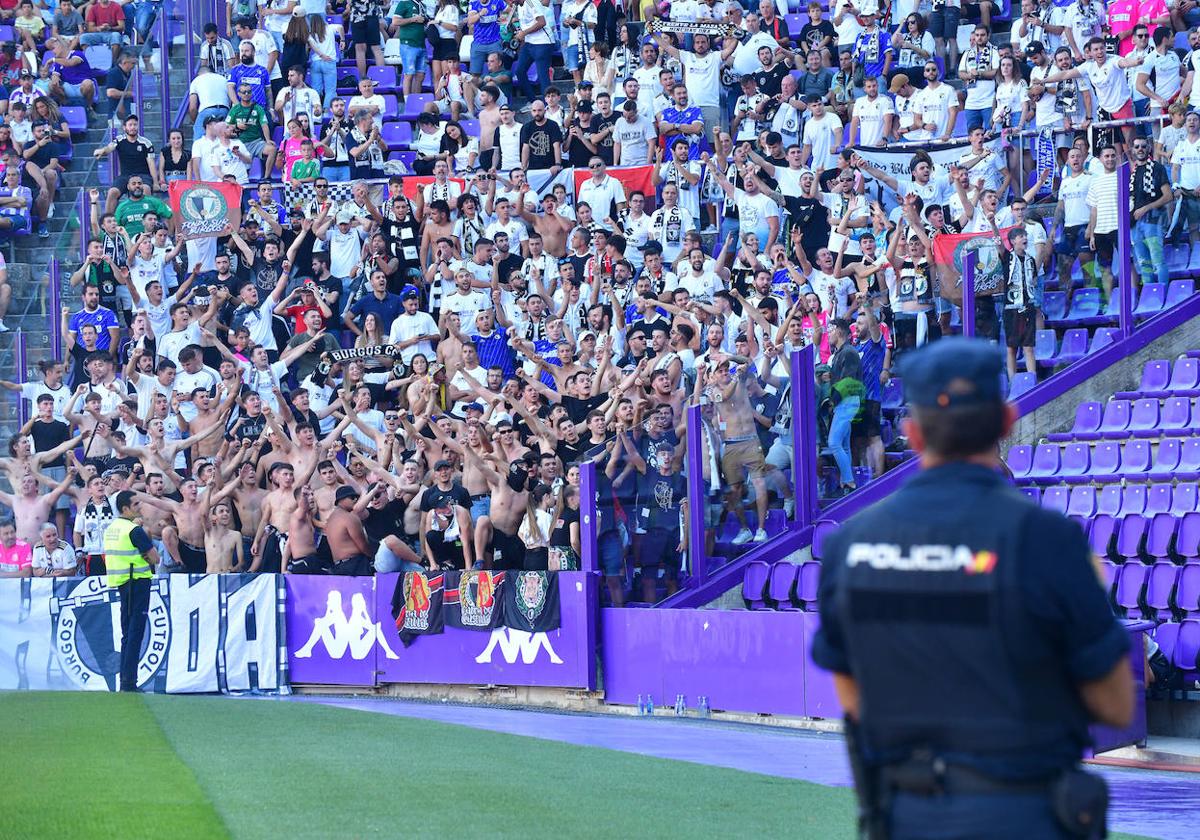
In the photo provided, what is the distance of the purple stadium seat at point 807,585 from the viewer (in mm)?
16312

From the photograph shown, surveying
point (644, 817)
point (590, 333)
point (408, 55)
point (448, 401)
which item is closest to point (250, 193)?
point (408, 55)

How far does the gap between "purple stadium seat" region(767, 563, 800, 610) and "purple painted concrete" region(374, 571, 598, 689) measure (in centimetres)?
164

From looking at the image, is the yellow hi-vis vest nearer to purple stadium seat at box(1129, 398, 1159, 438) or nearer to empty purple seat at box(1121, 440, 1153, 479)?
empty purple seat at box(1121, 440, 1153, 479)

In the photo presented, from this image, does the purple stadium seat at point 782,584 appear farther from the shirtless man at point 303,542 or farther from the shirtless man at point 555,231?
the shirtless man at point 555,231

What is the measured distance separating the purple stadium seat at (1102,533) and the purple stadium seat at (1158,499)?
0.30 metres

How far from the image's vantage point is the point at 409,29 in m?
25.7

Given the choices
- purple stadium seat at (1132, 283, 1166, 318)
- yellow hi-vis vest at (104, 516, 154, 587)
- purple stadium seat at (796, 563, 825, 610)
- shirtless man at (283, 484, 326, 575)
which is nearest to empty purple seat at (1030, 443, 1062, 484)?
purple stadium seat at (1132, 283, 1166, 318)

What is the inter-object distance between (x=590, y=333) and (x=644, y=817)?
32.7 feet

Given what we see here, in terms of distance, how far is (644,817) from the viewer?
9.95 metres

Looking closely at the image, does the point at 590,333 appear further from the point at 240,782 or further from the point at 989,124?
the point at 240,782

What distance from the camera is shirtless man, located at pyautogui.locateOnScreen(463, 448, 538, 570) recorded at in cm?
1773

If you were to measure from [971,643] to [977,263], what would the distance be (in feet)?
43.4

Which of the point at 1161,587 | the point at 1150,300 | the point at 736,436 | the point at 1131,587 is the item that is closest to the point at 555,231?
the point at 736,436

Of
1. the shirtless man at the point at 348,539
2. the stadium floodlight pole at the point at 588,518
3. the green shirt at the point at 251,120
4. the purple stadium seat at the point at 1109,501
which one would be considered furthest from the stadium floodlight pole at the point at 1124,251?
the green shirt at the point at 251,120
